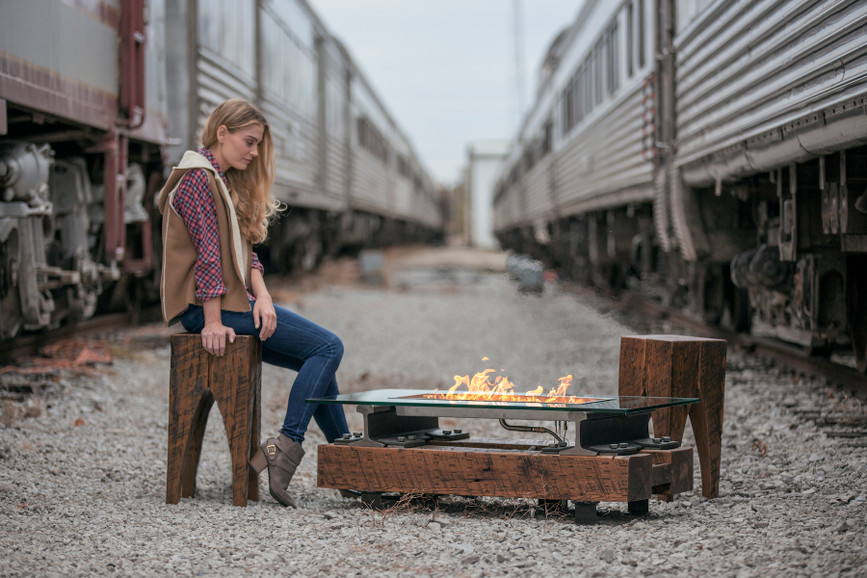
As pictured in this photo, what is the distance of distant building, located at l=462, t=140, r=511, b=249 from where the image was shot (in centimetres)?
6556

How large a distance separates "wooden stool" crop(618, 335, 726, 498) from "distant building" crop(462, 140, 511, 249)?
61.0 metres

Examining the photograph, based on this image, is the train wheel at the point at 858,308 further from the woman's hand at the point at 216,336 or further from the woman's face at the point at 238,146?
the woman's hand at the point at 216,336

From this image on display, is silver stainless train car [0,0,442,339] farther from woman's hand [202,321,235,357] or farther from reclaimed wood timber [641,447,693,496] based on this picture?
reclaimed wood timber [641,447,693,496]

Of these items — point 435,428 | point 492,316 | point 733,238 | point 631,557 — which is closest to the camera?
point 631,557

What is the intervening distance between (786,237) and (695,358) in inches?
99.2

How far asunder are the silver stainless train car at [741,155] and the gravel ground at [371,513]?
0.70 meters

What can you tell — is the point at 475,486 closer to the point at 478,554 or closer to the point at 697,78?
the point at 478,554

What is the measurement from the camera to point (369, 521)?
320 centimetres

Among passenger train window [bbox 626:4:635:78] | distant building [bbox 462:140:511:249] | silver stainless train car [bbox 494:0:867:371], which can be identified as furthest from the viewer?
distant building [bbox 462:140:511:249]

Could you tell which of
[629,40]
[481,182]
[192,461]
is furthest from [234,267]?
[481,182]

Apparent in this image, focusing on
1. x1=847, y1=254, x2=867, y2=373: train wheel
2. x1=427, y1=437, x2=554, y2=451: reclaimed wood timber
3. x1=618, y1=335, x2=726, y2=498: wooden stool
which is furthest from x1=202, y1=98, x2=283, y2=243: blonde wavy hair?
x1=847, y1=254, x2=867, y2=373: train wheel

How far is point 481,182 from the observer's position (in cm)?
6762

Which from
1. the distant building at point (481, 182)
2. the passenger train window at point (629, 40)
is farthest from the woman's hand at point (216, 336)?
the distant building at point (481, 182)

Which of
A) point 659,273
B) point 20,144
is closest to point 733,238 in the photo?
point 659,273
